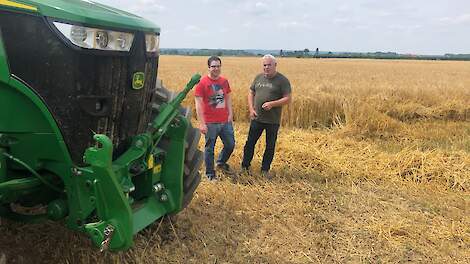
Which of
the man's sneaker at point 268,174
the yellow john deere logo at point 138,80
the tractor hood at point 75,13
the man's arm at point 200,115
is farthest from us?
the man's sneaker at point 268,174

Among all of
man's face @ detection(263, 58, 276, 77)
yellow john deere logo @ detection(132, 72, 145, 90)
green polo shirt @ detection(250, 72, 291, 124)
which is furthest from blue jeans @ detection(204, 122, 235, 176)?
yellow john deere logo @ detection(132, 72, 145, 90)

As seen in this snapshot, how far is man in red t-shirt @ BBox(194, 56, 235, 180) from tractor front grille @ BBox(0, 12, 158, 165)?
2803 mm

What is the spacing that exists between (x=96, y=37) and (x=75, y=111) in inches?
16.2

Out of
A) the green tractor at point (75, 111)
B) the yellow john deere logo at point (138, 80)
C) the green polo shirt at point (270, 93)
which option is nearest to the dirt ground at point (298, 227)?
the green tractor at point (75, 111)

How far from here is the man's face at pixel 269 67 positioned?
5.91 metres

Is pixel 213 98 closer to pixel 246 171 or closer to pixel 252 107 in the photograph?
pixel 252 107

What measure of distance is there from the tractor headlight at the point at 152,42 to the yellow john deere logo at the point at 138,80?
17 centimetres

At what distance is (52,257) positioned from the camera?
3438mm

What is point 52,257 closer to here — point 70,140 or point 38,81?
point 70,140

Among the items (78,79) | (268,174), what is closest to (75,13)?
(78,79)

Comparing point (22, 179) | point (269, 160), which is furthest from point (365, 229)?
point (22, 179)

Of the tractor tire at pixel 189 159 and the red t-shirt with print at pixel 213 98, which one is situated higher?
the red t-shirt with print at pixel 213 98

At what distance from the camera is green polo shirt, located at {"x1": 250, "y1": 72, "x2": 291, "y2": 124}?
19.6ft

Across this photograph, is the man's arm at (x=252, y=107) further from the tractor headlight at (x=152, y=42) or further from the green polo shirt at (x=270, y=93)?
the tractor headlight at (x=152, y=42)
